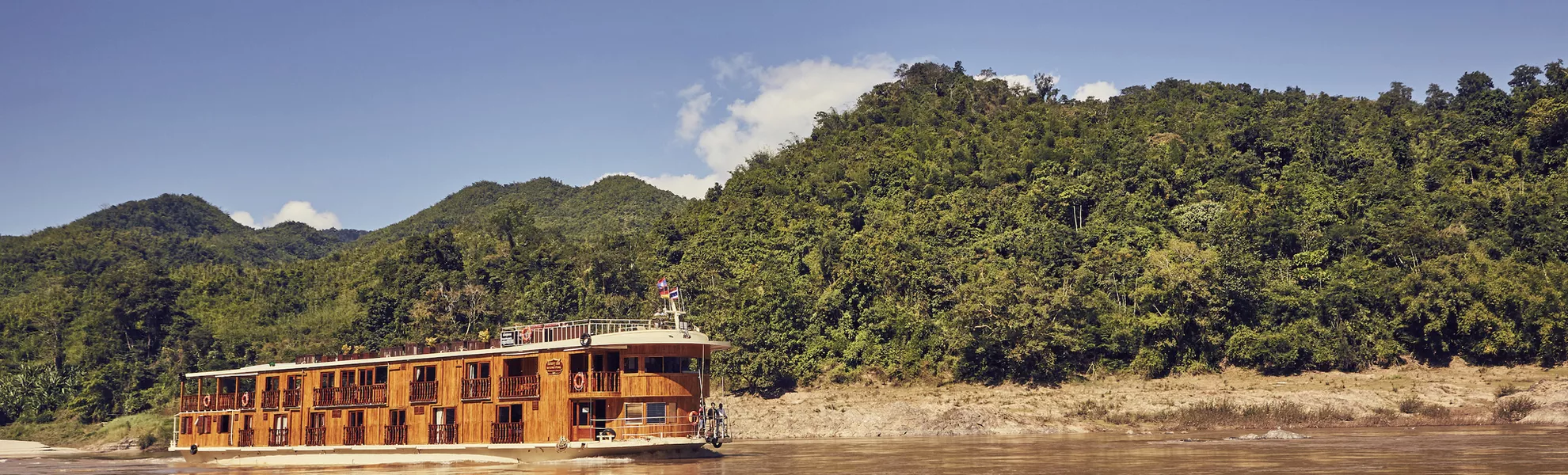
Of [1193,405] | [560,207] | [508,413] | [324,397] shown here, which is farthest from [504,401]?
[560,207]

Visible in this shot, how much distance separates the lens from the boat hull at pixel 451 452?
118 feet

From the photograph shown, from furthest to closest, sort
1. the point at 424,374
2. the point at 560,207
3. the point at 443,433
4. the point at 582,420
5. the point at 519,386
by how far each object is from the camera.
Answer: the point at 560,207 → the point at 424,374 → the point at 443,433 → the point at 519,386 → the point at 582,420

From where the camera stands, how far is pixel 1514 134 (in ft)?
243

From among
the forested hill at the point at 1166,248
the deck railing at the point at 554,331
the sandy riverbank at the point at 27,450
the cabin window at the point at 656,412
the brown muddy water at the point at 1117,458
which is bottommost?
the brown muddy water at the point at 1117,458

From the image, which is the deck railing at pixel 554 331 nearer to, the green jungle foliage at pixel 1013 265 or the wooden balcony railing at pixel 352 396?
the wooden balcony railing at pixel 352 396

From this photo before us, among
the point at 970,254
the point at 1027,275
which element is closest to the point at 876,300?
the point at 970,254

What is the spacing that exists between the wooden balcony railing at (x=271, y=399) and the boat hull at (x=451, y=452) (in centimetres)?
149

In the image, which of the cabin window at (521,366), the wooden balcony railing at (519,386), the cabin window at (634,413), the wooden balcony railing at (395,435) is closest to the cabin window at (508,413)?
the wooden balcony railing at (519,386)

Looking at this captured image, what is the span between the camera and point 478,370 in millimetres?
39000

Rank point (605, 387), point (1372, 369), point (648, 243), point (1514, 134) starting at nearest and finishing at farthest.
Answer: point (605, 387) → point (1372, 369) → point (1514, 134) → point (648, 243)

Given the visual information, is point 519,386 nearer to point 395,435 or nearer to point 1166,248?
point 395,435

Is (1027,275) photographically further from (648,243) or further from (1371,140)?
(648,243)

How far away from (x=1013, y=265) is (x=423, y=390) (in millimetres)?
40070

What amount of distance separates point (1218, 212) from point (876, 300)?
21587 mm
